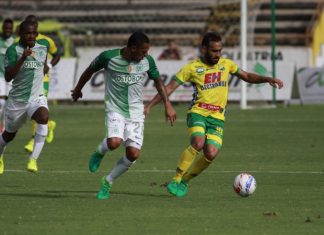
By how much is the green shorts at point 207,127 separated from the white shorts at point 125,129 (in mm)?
678

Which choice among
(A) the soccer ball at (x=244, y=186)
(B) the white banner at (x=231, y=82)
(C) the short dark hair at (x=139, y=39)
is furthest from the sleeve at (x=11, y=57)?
(B) the white banner at (x=231, y=82)

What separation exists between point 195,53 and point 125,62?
75.3ft

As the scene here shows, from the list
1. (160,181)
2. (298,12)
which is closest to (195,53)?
(298,12)

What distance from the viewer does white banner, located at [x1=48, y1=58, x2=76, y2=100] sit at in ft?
104

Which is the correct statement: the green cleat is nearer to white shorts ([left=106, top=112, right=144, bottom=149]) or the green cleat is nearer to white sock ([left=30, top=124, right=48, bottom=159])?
white shorts ([left=106, top=112, right=144, bottom=149])

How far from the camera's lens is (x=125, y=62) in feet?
40.7

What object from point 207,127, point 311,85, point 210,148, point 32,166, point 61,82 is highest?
point 207,127

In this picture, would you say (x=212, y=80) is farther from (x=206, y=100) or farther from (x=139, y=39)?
(x=139, y=39)

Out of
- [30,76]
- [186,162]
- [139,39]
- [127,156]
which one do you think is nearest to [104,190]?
[127,156]

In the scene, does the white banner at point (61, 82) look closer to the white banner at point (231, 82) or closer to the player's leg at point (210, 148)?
the white banner at point (231, 82)

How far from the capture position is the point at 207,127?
12977 mm

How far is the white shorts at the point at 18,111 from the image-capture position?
14461 millimetres

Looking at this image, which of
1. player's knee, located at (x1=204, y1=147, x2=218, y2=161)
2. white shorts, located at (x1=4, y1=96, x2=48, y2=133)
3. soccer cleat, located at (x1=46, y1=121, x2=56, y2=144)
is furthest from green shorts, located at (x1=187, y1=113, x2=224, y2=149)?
soccer cleat, located at (x1=46, y1=121, x2=56, y2=144)

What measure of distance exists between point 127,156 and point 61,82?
1972 centimetres
